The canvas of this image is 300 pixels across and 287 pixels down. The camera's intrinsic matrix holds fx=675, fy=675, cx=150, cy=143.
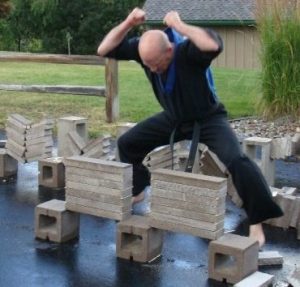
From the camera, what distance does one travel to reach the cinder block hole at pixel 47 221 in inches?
196

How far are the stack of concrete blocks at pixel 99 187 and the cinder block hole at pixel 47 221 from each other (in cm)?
24

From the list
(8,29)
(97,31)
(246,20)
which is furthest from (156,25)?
(8,29)

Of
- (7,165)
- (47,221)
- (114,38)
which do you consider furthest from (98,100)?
(114,38)

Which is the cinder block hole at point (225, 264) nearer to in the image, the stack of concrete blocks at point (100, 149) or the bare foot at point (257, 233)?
the bare foot at point (257, 233)

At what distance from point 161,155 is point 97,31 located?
41179 millimetres

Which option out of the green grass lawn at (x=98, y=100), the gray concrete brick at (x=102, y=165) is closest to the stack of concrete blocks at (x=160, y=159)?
the gray concrete brick at (x=102, y=165)

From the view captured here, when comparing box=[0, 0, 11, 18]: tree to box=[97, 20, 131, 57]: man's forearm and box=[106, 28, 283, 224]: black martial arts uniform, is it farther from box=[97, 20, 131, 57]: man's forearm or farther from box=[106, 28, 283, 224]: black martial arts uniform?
box=[106, 28, 283, 224]: black martial arts uniform

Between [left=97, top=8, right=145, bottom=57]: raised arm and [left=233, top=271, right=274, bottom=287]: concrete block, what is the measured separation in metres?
1.81

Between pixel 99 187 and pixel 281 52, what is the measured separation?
5.45 meters

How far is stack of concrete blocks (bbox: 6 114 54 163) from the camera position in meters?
6.59

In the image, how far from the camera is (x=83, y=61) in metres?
10.5

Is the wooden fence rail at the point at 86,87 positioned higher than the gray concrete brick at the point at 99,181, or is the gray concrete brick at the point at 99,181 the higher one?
the wooden fence rail at the point at 86,87

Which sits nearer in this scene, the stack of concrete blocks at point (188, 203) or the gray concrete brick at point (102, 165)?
the stack of concrete blocks at point (188, 203)

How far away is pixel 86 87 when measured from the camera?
10445 mm
